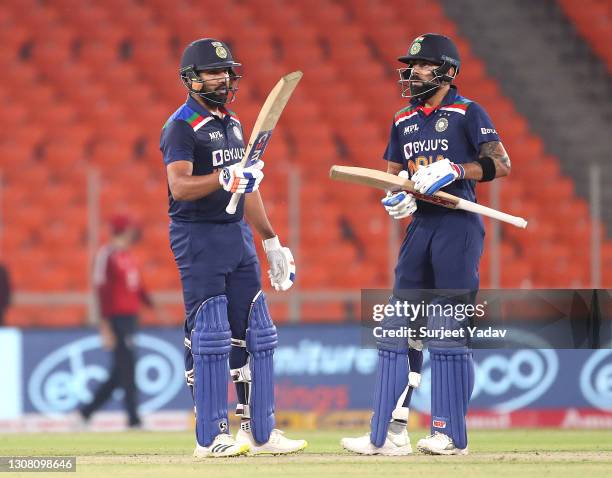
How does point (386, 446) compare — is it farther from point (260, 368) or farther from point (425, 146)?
point (425, 146)

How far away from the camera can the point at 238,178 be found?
557 cm

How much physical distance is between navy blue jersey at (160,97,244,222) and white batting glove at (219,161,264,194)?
25 centimetres

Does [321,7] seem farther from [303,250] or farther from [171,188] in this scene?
[171,188]

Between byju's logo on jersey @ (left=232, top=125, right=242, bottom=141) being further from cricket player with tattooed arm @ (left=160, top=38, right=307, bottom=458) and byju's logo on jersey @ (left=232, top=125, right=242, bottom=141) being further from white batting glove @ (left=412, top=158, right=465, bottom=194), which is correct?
white batting glove @ (left=412, top=158, right=465, bottom=194)

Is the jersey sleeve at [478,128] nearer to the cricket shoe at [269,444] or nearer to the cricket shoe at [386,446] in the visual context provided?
the cricket shoe at [386,446]

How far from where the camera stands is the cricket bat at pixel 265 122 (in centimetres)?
575

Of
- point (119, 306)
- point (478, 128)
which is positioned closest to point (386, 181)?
point (478, 128)

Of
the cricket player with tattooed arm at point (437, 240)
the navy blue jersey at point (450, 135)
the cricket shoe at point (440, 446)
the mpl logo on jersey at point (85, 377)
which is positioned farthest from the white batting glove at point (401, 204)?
the mpl logo on jersey at point (85, 377)

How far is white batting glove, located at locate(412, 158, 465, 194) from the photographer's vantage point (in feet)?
18.8

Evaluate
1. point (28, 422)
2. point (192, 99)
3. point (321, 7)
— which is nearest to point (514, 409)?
point (28, 422)

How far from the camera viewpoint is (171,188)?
18.9 ft

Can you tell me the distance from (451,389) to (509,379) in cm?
379

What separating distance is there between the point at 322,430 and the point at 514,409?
4.71 feet

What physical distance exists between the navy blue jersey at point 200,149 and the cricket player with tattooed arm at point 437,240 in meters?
0.75
